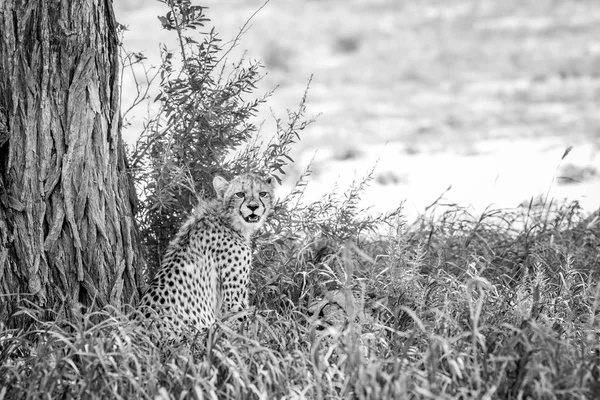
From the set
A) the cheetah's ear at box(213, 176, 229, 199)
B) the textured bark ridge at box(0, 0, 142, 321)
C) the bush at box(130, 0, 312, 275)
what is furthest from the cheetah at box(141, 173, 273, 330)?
the textured bark ridge at box(0, 0, 142, 321)

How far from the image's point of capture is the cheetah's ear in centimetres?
441

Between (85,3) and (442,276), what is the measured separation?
1960 mm

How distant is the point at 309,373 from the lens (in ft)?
10.3

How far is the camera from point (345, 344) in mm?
3211

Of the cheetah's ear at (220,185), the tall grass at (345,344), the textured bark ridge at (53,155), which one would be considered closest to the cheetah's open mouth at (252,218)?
the cheetah's ear at (220,185)

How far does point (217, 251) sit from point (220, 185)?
11.6 inches

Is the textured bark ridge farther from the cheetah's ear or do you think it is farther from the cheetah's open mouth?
the cheetah's open mouth

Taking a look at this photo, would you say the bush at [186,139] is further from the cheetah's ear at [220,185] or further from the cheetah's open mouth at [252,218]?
the cheetah's open mouth at [252,218]

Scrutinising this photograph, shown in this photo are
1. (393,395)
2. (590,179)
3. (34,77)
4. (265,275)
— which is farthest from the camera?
(590,179)

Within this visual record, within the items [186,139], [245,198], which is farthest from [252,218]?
[186,139]

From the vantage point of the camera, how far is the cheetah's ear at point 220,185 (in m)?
4.41

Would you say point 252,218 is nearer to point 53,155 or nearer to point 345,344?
point 53,155

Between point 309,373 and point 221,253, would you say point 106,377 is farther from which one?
point 221,253

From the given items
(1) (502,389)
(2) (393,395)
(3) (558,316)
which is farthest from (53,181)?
(3) (558,316)
